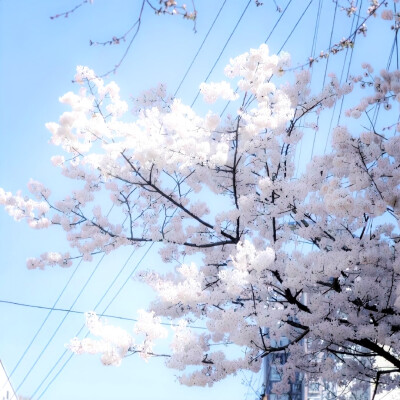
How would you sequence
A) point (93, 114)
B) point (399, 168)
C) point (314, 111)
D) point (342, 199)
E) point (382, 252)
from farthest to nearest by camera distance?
point (314, 111) < point (93, 114) < point (382, 252) < point (399, 168) < point (342, 199)

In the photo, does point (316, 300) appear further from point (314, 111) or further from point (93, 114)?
point (93, 114)

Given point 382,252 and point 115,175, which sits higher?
point 115,175

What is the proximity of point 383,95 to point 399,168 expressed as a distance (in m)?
1.26

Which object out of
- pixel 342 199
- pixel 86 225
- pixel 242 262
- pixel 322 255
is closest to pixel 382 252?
pixel 322 255

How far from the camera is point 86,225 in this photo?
6.06 m

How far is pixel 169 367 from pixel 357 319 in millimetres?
2078

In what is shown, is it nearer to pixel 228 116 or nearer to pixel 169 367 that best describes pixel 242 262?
pixel 169 367

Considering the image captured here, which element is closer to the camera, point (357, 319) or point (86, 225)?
point (357, 319)

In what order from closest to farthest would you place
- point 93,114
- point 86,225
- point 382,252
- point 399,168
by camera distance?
point 399,168
point 382,252
point 93,114
point 86,225

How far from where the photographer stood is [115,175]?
5.04 meters

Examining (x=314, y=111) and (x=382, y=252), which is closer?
(x=382, y=252)

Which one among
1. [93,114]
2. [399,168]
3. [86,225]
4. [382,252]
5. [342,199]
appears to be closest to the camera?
[342,199]

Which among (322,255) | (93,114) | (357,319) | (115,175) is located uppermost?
(93,114)

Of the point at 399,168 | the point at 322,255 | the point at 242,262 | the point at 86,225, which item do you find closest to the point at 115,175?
the point at 86,225
